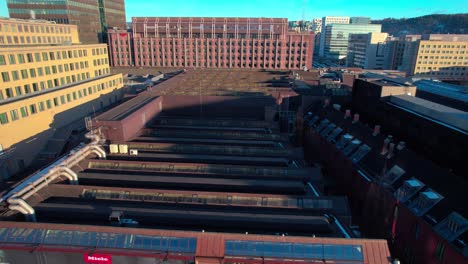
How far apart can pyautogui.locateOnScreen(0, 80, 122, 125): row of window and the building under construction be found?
1929 cm

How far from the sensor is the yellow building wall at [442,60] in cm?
12300

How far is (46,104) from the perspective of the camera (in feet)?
165

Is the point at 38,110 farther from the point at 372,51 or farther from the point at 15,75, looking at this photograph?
the point at 372,51

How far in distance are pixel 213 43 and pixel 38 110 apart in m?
77.9

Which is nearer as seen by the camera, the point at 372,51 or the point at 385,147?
the point at 385,147

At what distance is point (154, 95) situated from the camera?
1826 inches

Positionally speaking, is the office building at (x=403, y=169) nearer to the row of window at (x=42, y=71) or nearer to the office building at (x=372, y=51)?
the row of window at (x=42, y=71)

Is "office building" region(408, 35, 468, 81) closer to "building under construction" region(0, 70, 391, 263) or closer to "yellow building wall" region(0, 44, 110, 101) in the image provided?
"building under construction" region(0, 70, 391, 263)

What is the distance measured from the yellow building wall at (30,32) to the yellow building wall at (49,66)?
10.8m

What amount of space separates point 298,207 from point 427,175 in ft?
34.8

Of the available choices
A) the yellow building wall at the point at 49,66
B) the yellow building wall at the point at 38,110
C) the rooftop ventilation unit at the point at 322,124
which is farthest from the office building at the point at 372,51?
the yellow building wall at the point at 38,110

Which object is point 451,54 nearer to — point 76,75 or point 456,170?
point 456,170

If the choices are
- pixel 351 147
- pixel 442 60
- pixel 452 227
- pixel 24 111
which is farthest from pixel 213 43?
pixel 452 227

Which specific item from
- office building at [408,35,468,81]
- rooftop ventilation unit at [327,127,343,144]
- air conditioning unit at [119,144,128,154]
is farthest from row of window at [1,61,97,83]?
office building at [408,35,468,81]
